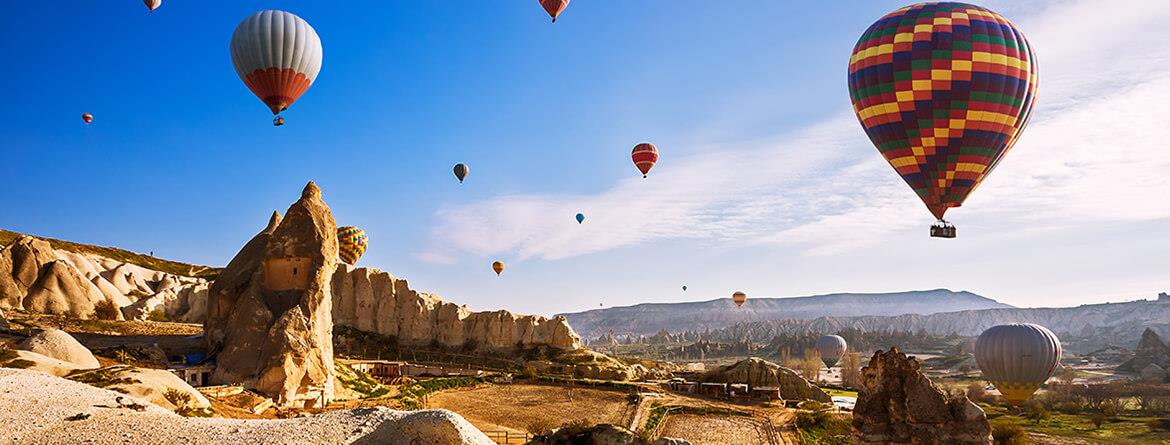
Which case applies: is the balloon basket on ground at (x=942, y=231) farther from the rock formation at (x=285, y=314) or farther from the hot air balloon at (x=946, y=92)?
the rock formation at (x=285, y=314)

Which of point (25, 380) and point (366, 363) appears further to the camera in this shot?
point (366, 363)

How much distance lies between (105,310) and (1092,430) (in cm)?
6547

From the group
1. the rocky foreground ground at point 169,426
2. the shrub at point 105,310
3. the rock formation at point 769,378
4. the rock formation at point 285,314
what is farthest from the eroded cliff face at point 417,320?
the rocky foreground ground at point 169,426

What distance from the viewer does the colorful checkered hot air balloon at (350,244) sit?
65.9 meters

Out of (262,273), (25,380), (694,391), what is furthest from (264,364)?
(694,391)

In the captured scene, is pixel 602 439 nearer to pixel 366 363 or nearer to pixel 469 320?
pixel 366 363

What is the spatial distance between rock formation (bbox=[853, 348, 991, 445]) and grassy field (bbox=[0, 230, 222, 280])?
261ft

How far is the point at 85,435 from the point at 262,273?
18.1m

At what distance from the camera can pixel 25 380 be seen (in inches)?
803

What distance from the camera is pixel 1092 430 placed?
47.5m

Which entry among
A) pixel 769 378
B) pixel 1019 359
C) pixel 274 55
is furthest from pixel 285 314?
pixel 1019 359

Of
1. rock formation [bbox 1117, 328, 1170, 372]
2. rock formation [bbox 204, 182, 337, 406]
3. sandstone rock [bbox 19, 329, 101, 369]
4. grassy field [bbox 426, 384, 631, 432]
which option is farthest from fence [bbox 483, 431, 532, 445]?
rock formation [bbox 1117, 328, 1170, 372]

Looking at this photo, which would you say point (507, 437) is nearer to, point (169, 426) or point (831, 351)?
point (169, 426)

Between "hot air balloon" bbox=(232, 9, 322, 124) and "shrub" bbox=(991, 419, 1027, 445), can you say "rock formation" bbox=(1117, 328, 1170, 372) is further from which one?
"hot air balloon" bbox=(232, 9, 322, 124)
